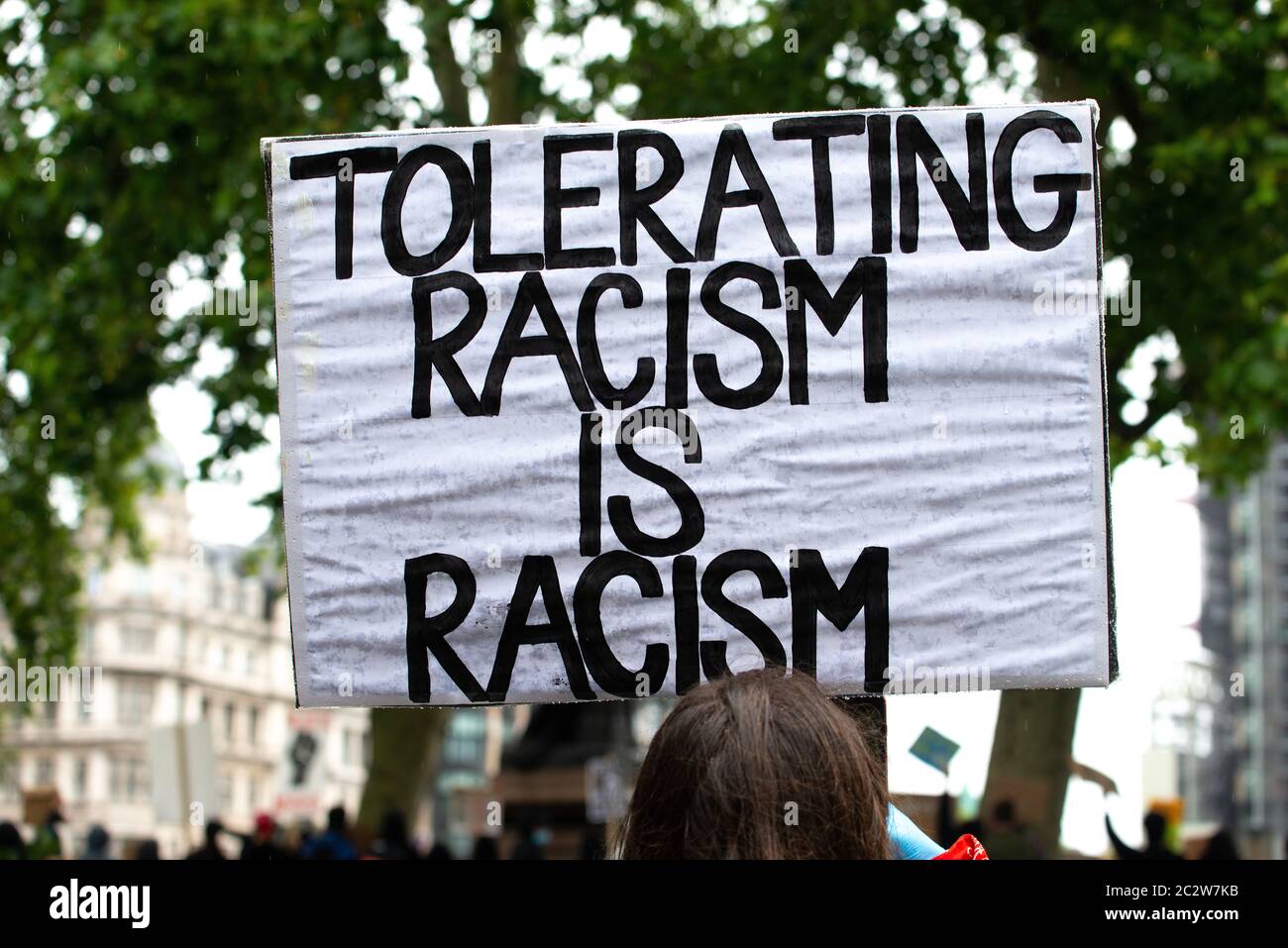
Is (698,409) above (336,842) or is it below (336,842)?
above

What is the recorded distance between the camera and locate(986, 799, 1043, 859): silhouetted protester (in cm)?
775

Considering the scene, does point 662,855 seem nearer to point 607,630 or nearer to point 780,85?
point 607,630

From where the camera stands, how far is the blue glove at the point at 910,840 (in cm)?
260

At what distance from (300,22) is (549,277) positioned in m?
7.44

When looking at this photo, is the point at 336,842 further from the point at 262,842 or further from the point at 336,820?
the point at 262,842

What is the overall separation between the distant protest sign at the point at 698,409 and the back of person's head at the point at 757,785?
143cm

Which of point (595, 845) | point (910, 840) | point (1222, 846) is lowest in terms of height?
point (1222, 846)

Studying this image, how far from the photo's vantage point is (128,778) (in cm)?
8944

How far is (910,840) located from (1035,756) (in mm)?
6556

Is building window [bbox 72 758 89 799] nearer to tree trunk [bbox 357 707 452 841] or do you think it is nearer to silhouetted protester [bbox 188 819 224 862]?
tree trunk [bbox 357 707 452 841]

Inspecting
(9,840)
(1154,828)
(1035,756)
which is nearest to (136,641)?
(9,840)
